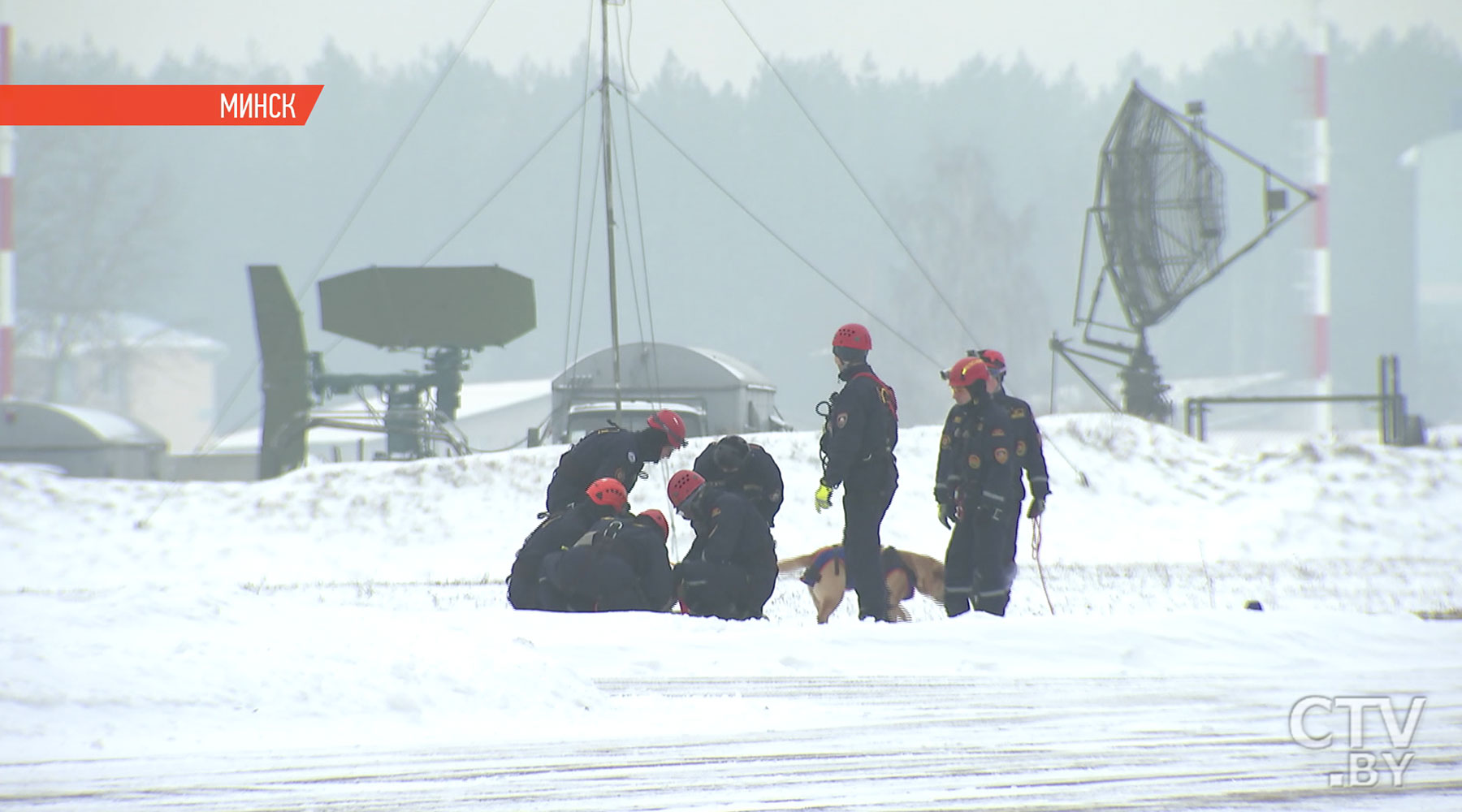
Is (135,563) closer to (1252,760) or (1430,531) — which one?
(1252,760)

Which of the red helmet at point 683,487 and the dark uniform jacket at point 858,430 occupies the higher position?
the dark uniform jacket at point 858,430

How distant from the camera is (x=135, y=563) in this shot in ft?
47.5

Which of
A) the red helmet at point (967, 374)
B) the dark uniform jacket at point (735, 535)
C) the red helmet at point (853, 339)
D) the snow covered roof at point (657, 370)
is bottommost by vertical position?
the dark uniform jacket at point (735, 535)

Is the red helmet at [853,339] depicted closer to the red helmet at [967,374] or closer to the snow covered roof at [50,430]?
the red helmet at [967,374]

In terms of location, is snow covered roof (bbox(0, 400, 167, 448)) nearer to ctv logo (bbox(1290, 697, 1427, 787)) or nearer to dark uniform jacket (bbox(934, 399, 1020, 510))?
dark uniform jacket (bbox(934, 399, 1020, 510))

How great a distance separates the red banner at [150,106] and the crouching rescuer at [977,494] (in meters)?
49.9

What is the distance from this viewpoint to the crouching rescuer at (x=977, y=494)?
26.0ft

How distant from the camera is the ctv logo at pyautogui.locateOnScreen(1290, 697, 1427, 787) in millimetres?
4051

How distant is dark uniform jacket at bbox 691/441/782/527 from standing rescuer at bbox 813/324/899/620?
28 centimetres

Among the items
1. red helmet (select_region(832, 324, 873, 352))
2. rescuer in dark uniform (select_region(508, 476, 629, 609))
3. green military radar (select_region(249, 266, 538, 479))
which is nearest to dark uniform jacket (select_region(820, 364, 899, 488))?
red helmet (select_region(832, 324, 873, 352))

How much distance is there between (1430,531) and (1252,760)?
13100 mm

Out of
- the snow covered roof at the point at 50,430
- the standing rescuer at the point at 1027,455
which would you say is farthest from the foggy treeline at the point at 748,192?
the standing rescuer at the point at 1027,455

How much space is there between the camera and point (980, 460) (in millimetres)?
8047

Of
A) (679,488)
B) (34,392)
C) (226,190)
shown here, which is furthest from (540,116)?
(679,488)
